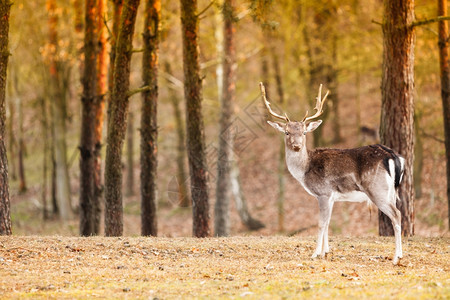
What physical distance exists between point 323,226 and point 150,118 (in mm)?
5920

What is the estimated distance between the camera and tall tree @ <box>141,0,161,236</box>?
14.3 meters

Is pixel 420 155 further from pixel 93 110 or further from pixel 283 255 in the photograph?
pixel 283 255

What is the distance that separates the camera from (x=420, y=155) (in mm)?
23641

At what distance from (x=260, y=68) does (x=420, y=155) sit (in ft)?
40.1

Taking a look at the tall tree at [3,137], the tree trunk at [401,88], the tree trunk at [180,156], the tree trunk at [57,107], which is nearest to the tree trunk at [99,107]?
the tall tree at [3,137]

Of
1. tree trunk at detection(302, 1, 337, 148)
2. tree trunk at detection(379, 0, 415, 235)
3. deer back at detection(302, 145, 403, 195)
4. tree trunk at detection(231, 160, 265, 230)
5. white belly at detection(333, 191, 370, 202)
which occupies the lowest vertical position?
tree trunk at detection(231, 160, 265, 230)

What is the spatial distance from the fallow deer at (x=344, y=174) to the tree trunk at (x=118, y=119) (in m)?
3.90

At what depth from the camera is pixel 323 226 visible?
10.0m

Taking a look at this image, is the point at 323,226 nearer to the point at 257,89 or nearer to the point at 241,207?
the point at 241,207

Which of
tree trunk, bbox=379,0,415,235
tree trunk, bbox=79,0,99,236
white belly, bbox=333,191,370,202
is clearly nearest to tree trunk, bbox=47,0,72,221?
tree trunk, bbox=79,0,99,236

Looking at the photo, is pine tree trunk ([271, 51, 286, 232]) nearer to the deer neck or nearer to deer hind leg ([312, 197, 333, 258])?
the deer neck

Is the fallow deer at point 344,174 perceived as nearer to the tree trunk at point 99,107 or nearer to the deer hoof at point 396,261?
the deer hoof at point 396,261

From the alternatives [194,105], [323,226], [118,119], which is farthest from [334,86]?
[323,226]

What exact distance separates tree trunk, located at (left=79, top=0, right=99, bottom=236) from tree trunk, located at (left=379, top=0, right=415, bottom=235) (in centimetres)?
788
